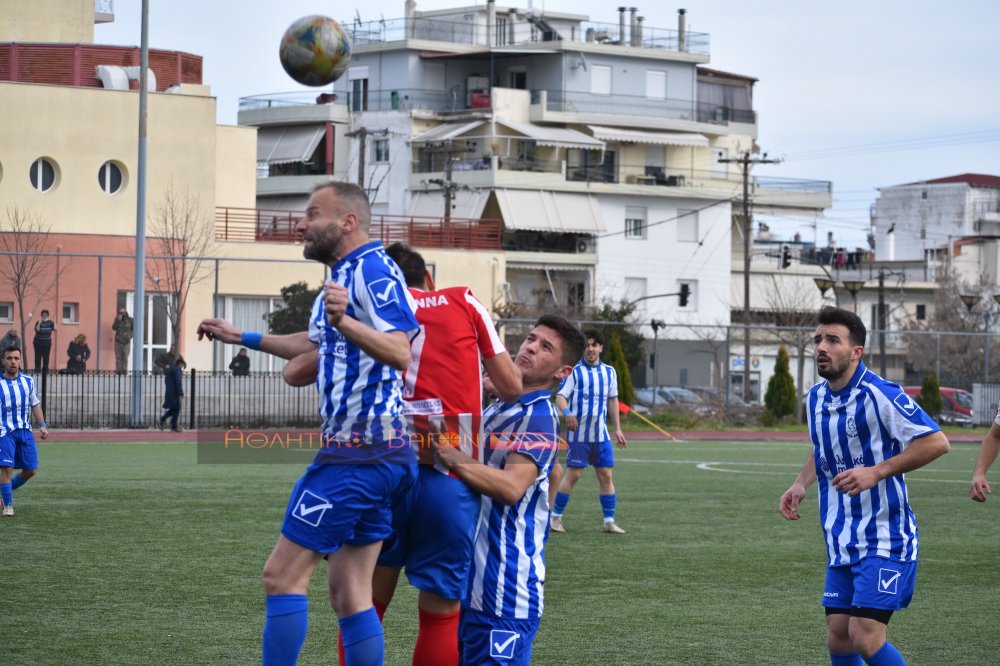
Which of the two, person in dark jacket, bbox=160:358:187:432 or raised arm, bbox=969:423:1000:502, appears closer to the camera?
raised arm, bbox=969:423:1000:502

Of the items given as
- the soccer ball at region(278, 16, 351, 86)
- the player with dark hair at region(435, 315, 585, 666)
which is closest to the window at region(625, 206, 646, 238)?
the soccer ball at region(278, 16, 351, 86)

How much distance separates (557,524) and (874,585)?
25.7 feet

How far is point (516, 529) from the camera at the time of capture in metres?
5.60

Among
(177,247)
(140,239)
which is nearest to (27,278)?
(140,239)

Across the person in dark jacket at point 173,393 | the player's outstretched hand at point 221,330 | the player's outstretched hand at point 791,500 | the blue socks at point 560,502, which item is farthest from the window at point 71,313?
the player's outstretched hand at point 791,500

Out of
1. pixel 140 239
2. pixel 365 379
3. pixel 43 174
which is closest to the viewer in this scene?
pixel 365 379

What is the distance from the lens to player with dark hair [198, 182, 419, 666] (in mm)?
5664

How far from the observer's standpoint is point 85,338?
1265 inches

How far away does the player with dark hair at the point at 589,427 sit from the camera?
14297mm

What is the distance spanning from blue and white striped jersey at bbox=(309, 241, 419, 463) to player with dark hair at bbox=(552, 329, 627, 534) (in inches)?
337

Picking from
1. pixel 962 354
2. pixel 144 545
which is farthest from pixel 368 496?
pixel 962 354

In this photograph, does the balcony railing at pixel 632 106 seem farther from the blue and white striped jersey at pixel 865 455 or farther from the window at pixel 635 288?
the blue and white striped jersey at pixel 865 455

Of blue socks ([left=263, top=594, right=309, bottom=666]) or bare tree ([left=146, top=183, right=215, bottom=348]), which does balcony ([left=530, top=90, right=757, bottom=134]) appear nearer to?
bare tree ([left=146, top=183, right=215, bottom=348])

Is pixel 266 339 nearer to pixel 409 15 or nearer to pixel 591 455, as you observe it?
pixel 591 455
